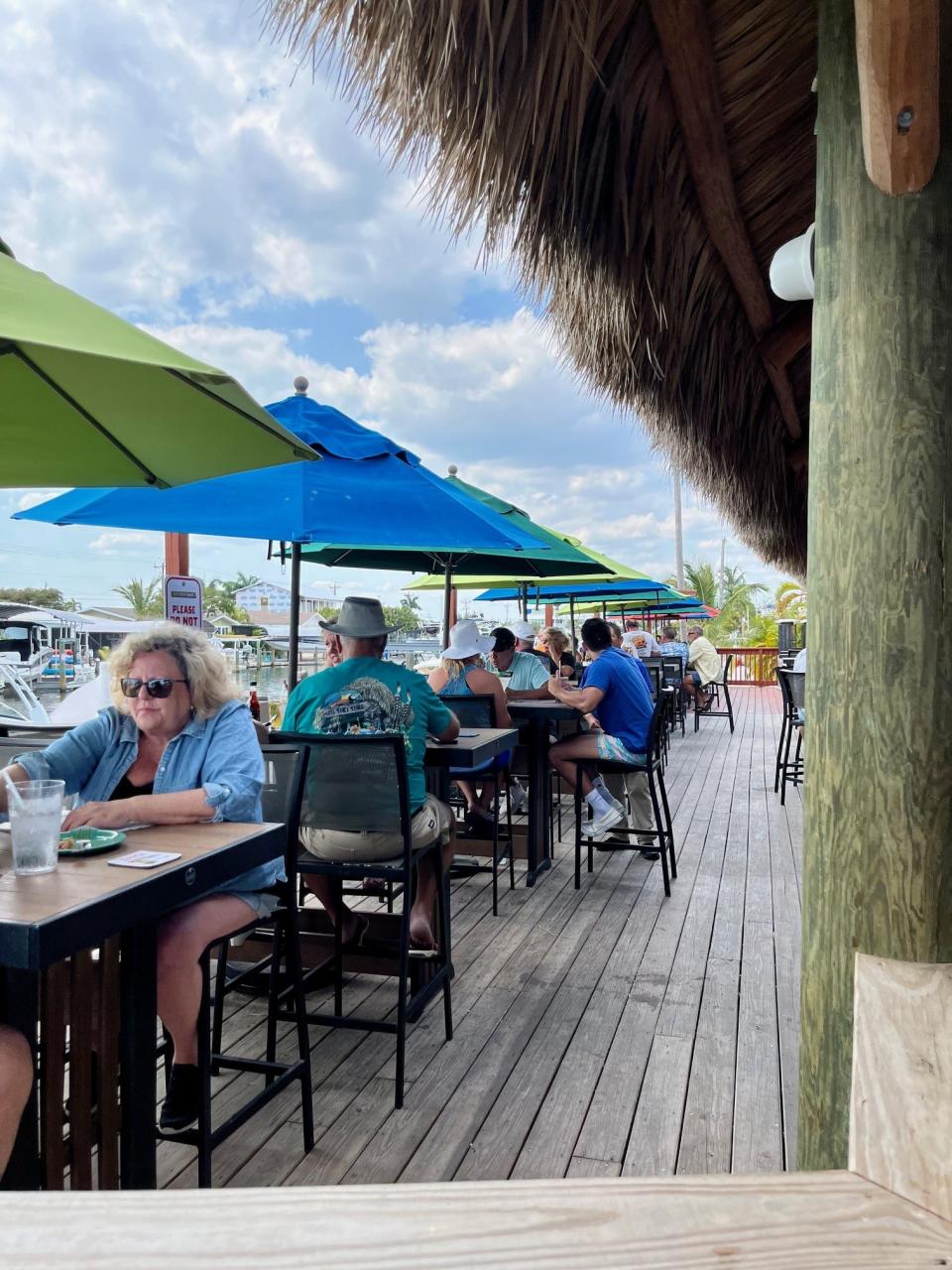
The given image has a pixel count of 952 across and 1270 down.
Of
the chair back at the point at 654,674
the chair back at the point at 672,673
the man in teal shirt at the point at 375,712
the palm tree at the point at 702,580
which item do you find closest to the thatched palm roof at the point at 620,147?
the man in teal shirt at the point at 375,712

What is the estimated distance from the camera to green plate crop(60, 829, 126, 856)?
6.01 feet

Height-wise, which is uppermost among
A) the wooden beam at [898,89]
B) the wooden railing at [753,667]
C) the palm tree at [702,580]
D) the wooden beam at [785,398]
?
the palm tree at [702,580]

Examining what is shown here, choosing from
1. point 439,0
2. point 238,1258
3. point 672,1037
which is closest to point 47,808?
point 238,1258

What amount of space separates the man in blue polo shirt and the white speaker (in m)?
3.10

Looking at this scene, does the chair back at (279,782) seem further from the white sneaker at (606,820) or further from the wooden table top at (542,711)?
the white sneaker at (606,820)

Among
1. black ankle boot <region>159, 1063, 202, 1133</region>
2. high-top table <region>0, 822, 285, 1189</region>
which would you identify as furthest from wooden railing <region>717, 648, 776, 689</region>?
high-top table <region>0, 822, 285, 1189</region>

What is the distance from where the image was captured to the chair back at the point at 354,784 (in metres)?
2.64

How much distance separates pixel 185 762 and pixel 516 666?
3783 millimetres

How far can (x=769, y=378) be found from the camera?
3.96 metres

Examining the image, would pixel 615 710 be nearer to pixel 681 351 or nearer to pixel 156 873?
pixel 681 351

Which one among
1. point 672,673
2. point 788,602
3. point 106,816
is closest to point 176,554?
point 106,816

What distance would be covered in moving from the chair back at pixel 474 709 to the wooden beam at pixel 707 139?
2142 mm

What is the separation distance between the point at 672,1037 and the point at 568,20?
2.87m

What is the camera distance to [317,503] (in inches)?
134
